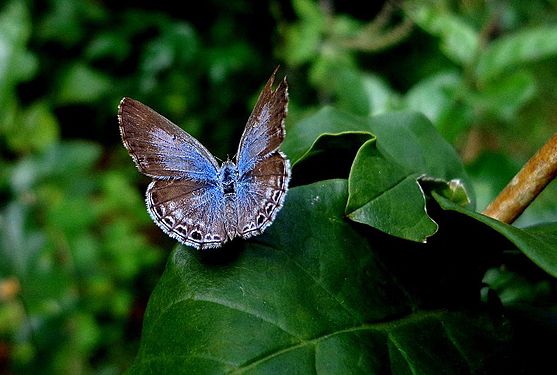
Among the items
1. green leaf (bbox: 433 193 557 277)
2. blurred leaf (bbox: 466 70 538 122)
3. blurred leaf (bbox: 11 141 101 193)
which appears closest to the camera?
green leaf (bbox: 433 193 557 277)

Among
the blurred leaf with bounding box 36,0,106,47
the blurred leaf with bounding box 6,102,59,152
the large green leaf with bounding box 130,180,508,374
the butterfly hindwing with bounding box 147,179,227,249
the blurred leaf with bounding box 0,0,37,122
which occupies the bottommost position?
the blurred leaf with bounding box 6,102,59,152

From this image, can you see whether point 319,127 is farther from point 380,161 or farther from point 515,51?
point 515,51

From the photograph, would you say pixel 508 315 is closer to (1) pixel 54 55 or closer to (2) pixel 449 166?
(2) pixel 449 166

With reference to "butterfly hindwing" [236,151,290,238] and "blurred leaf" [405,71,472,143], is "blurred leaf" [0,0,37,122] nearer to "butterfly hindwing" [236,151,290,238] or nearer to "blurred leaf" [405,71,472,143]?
"blurred leaf" [405,71,472,143]

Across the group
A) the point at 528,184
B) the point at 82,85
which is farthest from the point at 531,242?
the point at 82,85

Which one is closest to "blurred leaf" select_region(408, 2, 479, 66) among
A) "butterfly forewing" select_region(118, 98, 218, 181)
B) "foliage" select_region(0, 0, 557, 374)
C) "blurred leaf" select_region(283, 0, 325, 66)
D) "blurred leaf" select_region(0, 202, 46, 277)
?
"foliage" select_region(0, 0, 557, 374)

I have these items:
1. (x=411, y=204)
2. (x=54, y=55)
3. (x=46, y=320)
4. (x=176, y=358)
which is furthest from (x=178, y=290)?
(x=54, y=55)
